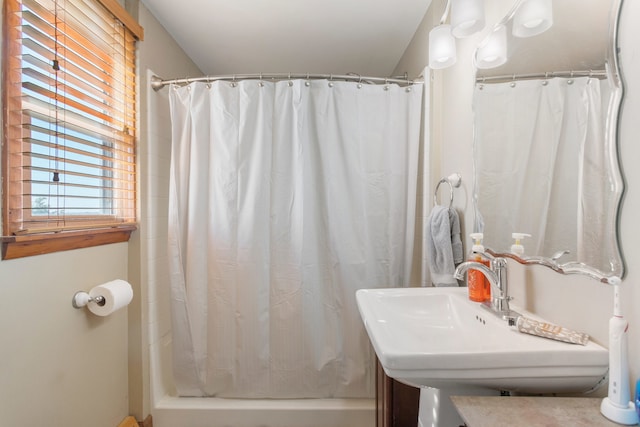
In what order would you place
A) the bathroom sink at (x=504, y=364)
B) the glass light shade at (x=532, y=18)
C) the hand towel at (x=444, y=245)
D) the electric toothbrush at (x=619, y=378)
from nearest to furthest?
1. the electric toothbrush at (x=619, y=378)
2. the bathroom sink at (x=504, y=364)
3. the glass light shade at (x=532, y=18)
4. the hand towel at (x=444, y=245)

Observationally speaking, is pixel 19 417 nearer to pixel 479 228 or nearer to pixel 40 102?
pixel 40 102

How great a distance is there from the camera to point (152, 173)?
1.63 meters

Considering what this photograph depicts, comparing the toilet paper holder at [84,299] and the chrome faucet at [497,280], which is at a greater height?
the chrome faucet at [497,280]

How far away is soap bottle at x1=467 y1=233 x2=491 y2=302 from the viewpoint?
1079mm

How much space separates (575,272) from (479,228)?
41cm

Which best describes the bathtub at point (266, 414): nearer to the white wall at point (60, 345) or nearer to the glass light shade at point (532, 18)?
the white wall at point (60, 345)

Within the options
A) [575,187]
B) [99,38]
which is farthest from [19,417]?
[575,187]

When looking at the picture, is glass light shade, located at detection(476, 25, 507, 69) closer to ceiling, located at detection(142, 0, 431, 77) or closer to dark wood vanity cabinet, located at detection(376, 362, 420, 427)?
ceiling, located at detection(142, 0, 431, 77)

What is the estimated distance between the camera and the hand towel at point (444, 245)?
4.31 ft

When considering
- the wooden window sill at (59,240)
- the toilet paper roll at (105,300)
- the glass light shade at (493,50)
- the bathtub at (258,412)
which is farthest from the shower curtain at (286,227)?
the glass light shade at (493,50)

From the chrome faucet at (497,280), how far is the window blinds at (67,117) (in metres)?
1.49

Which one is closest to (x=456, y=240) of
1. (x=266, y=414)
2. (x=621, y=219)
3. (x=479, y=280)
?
(x=479, y=280)

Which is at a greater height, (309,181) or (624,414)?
(309,181)

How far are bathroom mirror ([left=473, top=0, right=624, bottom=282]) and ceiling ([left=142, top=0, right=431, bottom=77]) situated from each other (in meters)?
0.81
